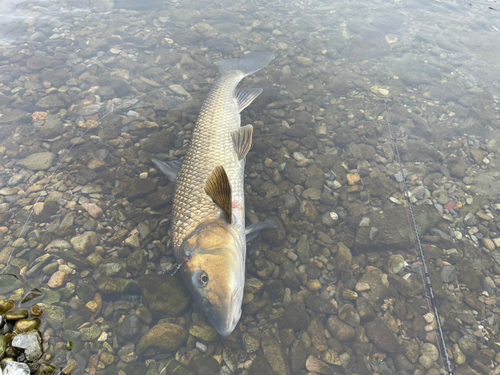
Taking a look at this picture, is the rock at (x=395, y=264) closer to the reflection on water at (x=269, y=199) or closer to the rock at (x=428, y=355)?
the reflection on water at (x=269, y=199)

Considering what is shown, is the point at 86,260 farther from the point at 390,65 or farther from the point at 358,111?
the point at 390,65

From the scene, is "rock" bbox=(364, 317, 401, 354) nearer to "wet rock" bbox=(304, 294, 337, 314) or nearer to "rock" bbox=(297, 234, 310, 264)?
"wet rock" bbox=(304, 294, 337, 314)

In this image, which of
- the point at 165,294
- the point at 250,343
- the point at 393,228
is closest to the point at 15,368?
the point at 165,294

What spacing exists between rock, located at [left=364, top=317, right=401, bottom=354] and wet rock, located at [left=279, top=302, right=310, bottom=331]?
613mm

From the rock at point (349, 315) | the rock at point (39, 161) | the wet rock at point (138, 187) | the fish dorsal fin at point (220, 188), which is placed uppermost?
the fish dorsal fin at point (220, 188)

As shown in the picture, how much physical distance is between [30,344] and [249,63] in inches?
205

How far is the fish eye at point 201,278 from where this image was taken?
8.06ft

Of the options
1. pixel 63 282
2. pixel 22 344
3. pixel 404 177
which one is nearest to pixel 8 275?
pixel 63 282

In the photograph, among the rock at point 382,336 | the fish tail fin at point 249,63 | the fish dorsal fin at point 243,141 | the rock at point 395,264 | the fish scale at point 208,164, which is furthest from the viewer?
the fish tail fin at point 249,63

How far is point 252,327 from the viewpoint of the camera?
8.59ft

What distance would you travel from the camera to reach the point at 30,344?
2049 millimetres

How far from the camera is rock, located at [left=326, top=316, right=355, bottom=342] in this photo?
103 inches

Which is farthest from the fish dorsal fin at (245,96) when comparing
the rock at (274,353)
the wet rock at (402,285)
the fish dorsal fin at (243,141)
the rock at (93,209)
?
A: the rock at (274,353)

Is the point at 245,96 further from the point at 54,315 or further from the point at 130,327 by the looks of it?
the point at 54,315
